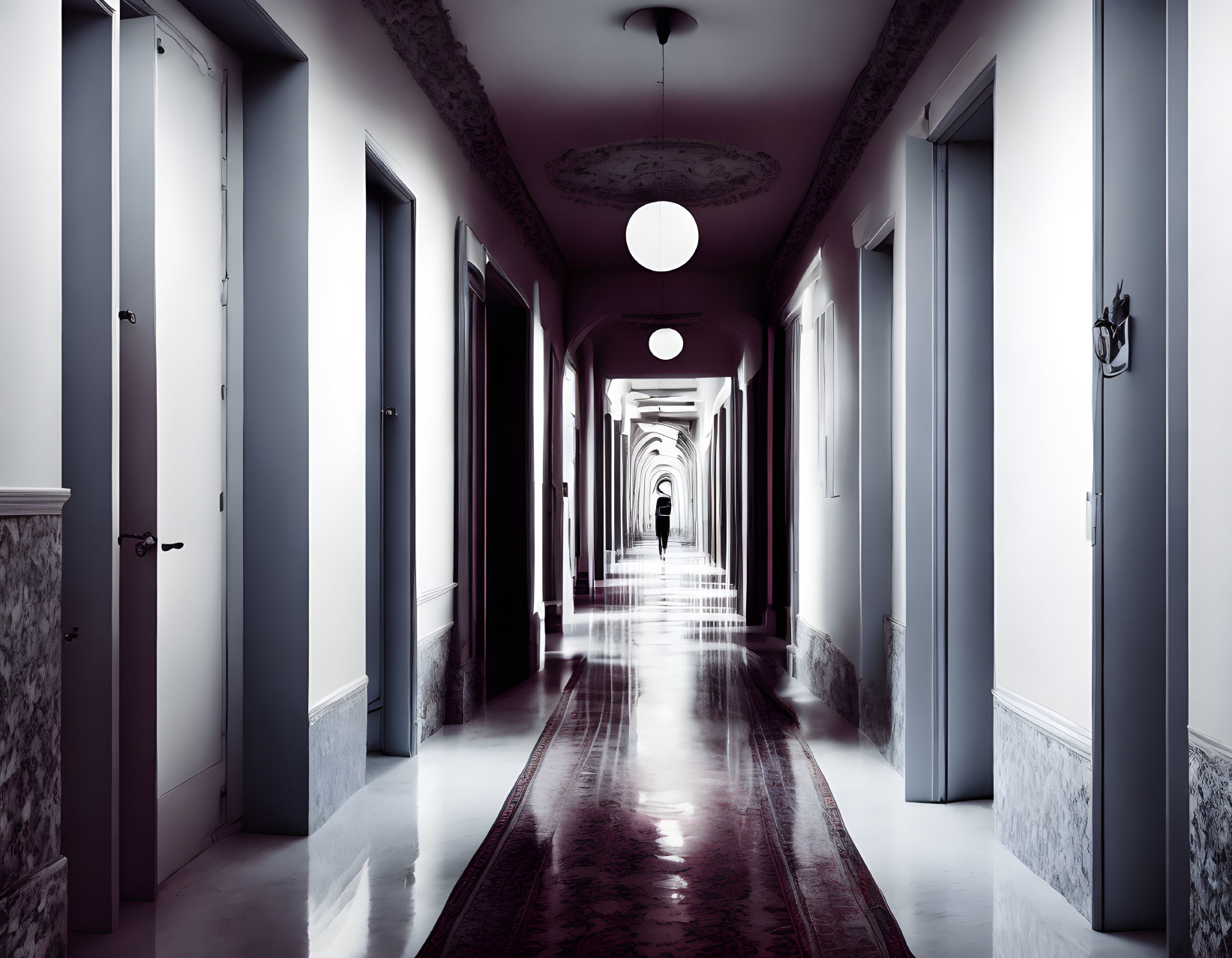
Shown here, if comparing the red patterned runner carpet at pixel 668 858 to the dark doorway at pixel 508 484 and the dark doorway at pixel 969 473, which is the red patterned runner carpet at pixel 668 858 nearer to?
the dark doorway at pixel 969 473

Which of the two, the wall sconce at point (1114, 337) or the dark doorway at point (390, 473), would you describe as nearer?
the wall sconce at point (1114, 337)

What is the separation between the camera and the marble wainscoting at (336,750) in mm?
3613

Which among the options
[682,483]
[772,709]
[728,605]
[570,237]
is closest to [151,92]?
[772,709]

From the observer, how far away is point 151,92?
2.97 metres

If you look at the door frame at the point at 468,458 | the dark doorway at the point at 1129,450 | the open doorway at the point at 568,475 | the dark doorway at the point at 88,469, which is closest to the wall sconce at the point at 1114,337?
the dark doorway at the point at 1129,450

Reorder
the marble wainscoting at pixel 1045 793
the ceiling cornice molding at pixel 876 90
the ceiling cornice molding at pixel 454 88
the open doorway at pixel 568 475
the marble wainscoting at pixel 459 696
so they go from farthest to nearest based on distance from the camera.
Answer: the open doorway at pixel 568 475, the marble wainscoting at pixel 459 696, the ceiling cornice molding at pixel 454 88, the ceiling cornice molding at pixel 876 90, the marble wainscoting at pixel 1045 793

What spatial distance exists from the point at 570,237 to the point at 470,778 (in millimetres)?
5908

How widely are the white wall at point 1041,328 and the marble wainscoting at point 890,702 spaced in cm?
97

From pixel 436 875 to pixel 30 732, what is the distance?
1387 millimetres

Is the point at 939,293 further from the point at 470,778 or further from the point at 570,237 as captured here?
the point at 570,237

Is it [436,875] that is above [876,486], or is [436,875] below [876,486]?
below

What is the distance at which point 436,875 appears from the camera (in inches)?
125

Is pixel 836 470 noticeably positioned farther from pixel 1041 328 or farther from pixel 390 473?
pixel 1041 328

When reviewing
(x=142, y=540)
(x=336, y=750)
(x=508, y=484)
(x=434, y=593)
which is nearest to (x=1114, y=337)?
(x=142, y=540)
